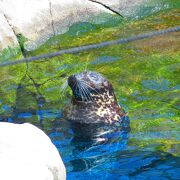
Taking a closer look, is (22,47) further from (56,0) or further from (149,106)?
(149,106)

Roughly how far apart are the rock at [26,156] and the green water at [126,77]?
213cm

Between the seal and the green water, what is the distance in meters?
0.22

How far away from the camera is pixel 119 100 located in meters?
6.24

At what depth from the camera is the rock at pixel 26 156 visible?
2.61 meters

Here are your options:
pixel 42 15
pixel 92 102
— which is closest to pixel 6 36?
pixel 42 15

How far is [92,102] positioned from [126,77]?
1.27m

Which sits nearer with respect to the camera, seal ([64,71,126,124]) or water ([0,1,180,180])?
water ([0,1,180,180])

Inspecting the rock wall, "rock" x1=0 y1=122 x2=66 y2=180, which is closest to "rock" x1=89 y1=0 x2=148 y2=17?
the rock wall

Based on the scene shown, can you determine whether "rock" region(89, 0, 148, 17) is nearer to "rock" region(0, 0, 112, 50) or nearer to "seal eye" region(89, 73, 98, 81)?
"rock" region(0, 0, 112, 50)

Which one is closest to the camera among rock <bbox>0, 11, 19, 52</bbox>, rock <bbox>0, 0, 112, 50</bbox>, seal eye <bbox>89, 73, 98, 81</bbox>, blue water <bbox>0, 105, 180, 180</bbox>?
blue water <bbox>0, 105, 180, 180</bbox>

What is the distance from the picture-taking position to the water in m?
4.81

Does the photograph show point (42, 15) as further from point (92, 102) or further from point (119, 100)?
point (92, 102)

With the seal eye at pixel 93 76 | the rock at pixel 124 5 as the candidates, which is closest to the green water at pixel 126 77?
the rock at pixel 124 5

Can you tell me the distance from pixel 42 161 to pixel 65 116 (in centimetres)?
300
